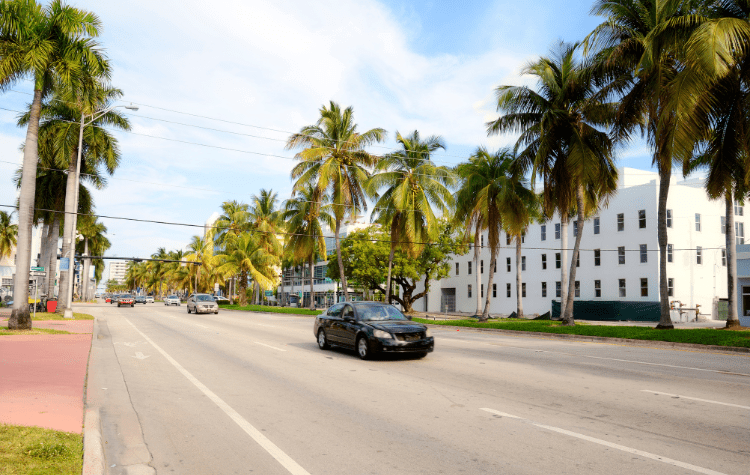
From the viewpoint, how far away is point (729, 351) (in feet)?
55.5

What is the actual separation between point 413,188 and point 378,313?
2277cm

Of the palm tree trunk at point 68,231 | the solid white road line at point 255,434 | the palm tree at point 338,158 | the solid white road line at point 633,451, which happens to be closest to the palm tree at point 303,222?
the palm tree at point 338,158

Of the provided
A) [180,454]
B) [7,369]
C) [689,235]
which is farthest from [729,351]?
[689,235]

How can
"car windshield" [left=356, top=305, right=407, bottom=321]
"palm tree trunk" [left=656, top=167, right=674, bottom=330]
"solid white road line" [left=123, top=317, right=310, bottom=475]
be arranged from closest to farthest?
"solid white road line" [left=123, top=317, right=310, bottom=475] < "car windshield" [left=356, top=305, right=407, bottom=321] < "palm tree trunk" [left=656, top=167, right=674, bottom=330]

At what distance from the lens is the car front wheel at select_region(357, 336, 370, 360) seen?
1312 centimetres

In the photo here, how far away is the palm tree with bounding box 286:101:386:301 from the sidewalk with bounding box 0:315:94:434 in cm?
2225

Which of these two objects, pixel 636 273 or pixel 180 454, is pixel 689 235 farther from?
pixel 180 454

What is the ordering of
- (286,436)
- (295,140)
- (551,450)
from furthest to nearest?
(295,140) → (286,436) → (551,450)

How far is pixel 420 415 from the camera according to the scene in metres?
7.38

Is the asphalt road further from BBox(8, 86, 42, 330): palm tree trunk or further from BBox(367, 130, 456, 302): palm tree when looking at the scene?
BBox(367, 130, 456, 302): palm tree

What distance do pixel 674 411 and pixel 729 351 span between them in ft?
37.7

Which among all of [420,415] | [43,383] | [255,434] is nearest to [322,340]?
[43,383]

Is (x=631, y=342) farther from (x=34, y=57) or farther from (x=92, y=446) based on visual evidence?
(x=34, y=57)

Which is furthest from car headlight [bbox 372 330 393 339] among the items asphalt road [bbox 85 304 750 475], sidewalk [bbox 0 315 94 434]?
sidewalk [bbox 0 315 94 434]
